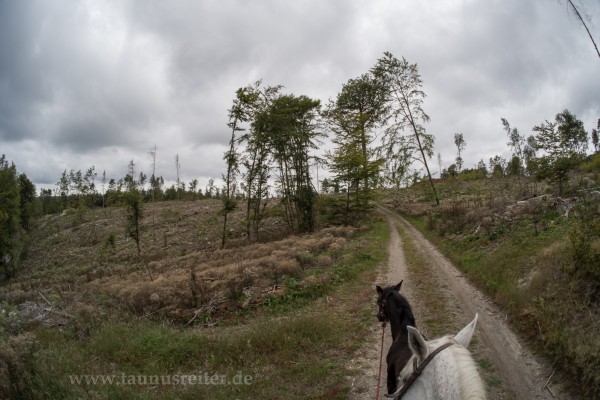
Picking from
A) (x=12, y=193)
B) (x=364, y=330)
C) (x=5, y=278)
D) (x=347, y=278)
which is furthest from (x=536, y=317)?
(x=12, y=193)

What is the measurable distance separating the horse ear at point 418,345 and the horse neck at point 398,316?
1112mm

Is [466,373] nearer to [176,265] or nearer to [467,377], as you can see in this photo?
[467,377]

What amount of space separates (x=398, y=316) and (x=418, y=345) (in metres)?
1.41

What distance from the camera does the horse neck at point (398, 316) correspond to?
3977 mm

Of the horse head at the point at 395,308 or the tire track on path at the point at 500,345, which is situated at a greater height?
the horse head at the point at 395,308

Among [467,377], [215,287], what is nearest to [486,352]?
[467,377]

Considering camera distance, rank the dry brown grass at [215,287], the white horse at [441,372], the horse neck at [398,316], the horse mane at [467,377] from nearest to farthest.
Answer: the horse mane at [467,377] < the white horse at [441,372] < the horse neck at [398,316] < the dry brown grass at [215,287]

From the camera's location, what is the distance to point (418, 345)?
2768mm

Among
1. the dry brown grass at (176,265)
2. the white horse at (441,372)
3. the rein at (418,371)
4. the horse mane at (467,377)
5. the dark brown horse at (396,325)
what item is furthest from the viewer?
the dry brown grass at (176,265)

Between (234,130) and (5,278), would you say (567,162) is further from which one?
(5,278)

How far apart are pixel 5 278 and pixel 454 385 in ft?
189

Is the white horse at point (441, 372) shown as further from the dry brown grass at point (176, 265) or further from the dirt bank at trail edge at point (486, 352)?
the dry brown grass at point (176, 265)

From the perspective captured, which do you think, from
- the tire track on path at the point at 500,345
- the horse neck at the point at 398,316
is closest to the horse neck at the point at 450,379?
the horse neck at the point at 398,316

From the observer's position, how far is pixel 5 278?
41.7 m
